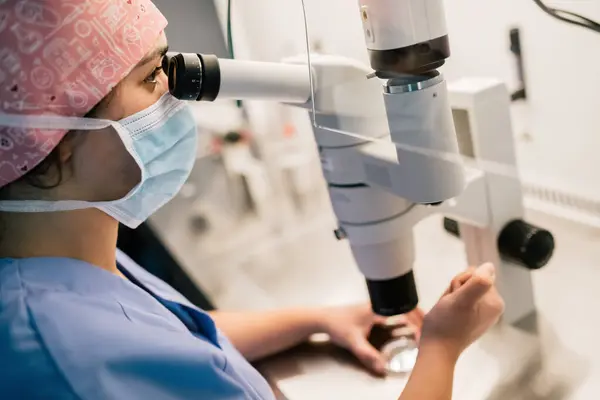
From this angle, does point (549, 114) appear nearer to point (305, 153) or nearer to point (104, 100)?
point (305, 153)

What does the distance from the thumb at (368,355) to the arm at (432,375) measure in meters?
0.14

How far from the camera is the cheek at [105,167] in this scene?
0.68 m

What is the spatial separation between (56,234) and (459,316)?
49cm

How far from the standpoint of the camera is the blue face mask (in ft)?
2.15

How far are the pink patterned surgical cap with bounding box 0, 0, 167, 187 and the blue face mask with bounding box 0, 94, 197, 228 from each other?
10 mm

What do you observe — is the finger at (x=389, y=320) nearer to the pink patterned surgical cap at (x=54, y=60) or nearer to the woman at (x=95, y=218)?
the woman at (x=95, y=218)

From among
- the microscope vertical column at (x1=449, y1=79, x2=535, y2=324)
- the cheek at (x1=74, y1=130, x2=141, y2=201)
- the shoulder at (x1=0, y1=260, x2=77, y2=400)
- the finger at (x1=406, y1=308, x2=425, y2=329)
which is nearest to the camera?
the shoulder at (x1=0, y1=260, x2=77, y2=400)

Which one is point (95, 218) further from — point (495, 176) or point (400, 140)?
point (495, 176)

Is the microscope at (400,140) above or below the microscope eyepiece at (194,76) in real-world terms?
below

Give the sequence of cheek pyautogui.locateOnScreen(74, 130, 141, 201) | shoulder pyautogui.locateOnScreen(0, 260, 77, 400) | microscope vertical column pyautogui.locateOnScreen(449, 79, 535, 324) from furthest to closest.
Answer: microscope vertical column pyautogui.locateOnScreen(449, 79, 535, 324) → cheek pyautogui.locateOnScreen(74, 130, 141, 201) → shoulder pyautogui.locateOnScreen(0, 260, 77, 400)

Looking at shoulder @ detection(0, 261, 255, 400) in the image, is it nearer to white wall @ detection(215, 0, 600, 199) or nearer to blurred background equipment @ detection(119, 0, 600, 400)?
blurred background equipment @ detection(119, 0, 600, 400)

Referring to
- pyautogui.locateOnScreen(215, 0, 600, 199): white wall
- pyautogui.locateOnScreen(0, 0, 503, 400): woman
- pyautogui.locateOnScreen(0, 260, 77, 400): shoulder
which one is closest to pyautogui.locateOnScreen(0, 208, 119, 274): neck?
pyautogui.locateOnScreen(0, 0, 503, 400): woman

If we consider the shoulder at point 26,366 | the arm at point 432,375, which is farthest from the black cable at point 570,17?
the shoulder at point 26,366

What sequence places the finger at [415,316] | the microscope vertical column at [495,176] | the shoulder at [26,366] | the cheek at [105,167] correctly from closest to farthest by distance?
the shoulder at [26,366] < the cheek at [105,167] < the microscope vertical column at [495,176] < the finger at [415,316]
